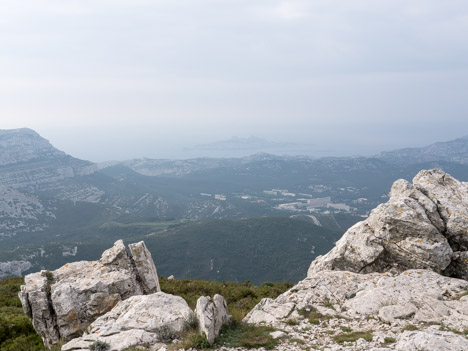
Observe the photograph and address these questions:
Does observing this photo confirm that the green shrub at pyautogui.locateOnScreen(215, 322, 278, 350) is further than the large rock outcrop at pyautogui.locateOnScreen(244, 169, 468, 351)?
No

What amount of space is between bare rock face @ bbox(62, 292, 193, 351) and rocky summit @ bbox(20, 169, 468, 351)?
0.05m

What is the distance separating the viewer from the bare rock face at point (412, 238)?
18922mm

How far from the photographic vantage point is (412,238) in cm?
1956

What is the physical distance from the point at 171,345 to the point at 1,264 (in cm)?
16120

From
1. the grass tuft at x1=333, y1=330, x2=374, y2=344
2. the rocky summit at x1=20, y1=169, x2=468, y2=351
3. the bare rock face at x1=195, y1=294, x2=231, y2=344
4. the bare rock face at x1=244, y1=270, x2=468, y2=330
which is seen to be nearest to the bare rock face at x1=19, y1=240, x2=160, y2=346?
the rocky summit at x1=20, y1=169, x2=468, y2=351

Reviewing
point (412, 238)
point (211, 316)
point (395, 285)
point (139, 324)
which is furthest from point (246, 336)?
point (412, 238)

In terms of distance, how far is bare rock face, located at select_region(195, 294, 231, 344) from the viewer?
11117 millimetres

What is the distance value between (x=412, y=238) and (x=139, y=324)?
58.7ft

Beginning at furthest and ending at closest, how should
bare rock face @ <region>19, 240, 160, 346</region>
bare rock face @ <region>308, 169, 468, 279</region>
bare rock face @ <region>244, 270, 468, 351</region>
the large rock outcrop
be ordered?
bare rock face @ <region>308, 169, 468, 279</region>, bare rock face @ <region>19, 240, 160, 346</region>, the large rock outcrop, bare rock face @ <region>244, 270, 468, 351</region>

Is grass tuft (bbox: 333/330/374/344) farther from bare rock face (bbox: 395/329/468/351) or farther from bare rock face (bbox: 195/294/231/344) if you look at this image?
bare rock face (bbox: 195/294/231/344)

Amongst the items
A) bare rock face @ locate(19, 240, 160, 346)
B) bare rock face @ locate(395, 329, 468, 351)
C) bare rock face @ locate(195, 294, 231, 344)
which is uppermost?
bare rock face @ locate(395, 329, 468, 351)

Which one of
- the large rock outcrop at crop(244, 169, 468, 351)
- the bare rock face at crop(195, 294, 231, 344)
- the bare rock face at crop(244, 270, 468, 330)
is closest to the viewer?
the bare rock face at crop(195, 294, 231, 344)

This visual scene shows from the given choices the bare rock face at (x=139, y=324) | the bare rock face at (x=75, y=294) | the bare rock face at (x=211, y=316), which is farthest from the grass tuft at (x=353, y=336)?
the bare rock face at (x=75, y=294)

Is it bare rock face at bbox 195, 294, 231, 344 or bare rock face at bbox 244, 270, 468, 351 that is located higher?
bare rock face at bbox 195, 294, 231, 344
